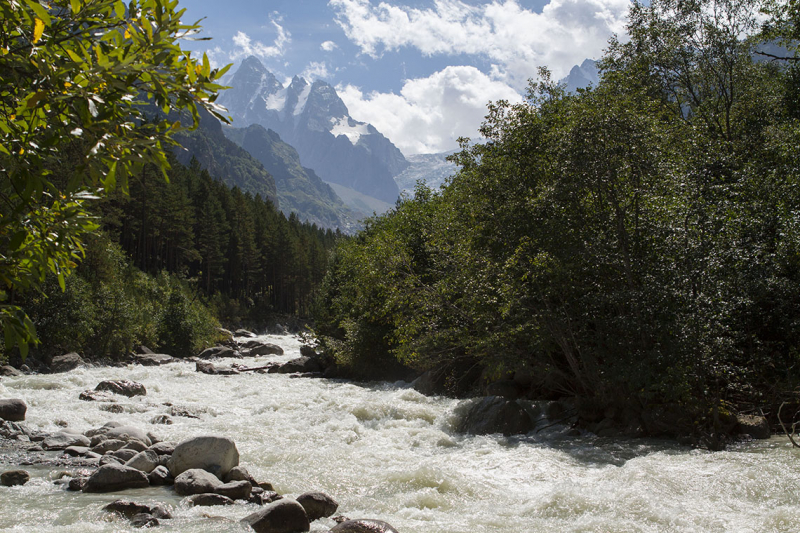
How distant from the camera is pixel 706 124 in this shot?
1909cm

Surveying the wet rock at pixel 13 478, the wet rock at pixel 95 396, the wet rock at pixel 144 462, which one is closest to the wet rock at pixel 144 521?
the wet rock at pixel 144 462

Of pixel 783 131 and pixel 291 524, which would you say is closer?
pixel 291 524

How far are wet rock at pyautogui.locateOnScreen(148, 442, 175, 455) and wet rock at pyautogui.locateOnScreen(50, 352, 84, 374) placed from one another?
15.1 metres

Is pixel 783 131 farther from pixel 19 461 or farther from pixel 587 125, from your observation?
pixel 19 461

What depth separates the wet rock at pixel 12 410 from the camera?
13.4 metres

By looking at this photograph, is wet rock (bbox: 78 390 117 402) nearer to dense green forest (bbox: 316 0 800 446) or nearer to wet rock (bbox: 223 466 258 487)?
wet rock (bbox: 223 466 258 487)

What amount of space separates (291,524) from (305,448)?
512 centimetres

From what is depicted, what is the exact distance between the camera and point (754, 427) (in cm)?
1160

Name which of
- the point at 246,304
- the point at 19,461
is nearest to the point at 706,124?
the point at 19,461

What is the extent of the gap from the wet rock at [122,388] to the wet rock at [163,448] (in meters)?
8.04

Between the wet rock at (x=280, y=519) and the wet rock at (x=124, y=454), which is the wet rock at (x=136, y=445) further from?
the wet rock at (x=280, y=519)

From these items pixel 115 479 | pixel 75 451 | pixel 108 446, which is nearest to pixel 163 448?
pixel 108 446

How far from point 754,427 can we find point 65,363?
26.5 metres

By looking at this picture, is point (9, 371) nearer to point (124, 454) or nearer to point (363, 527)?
point (124, 454)
